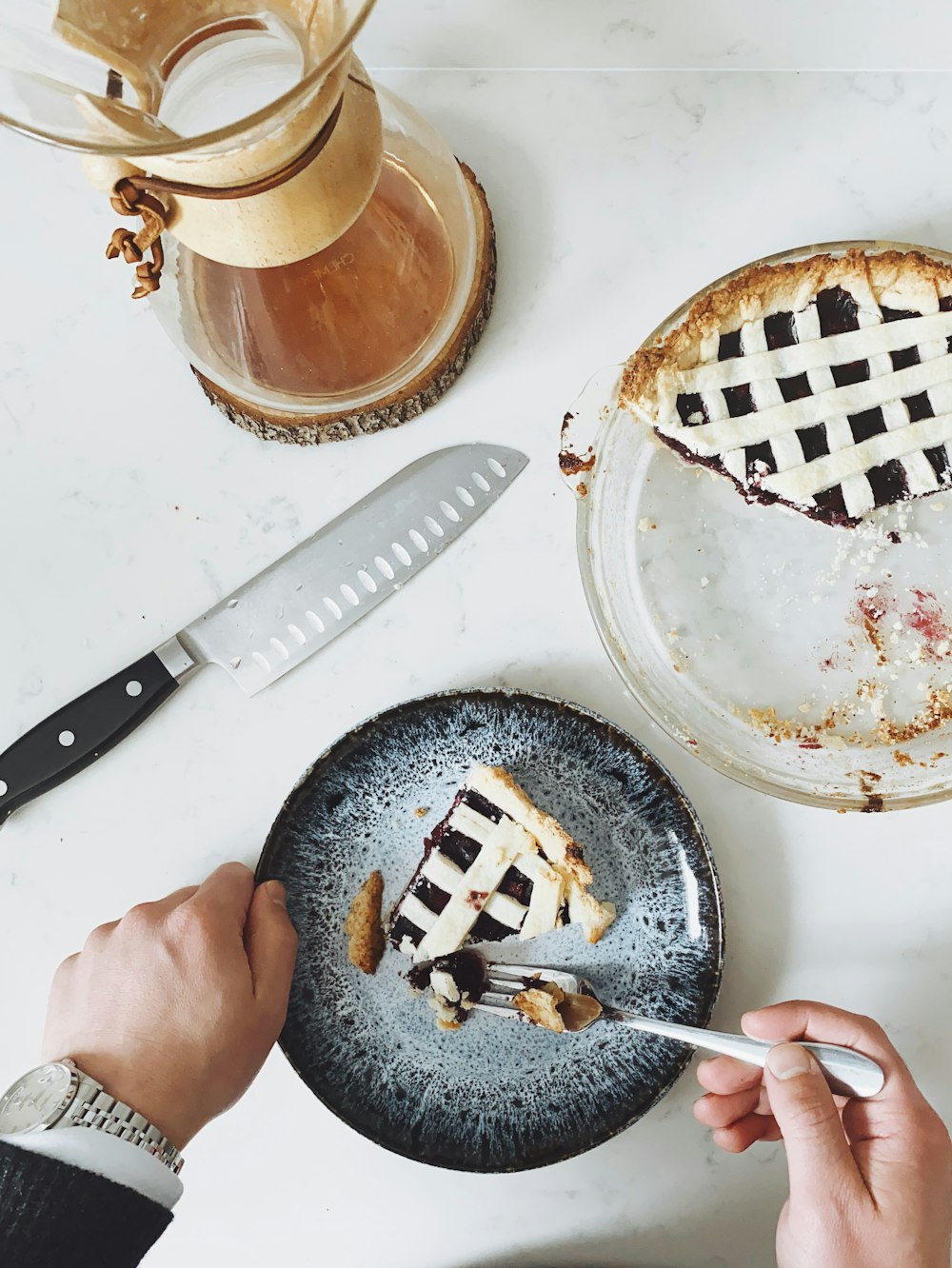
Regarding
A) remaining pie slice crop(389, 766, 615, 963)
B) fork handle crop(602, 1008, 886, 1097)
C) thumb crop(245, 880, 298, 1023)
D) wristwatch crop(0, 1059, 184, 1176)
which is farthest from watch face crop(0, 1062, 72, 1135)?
fork handle crop(602, 1008, 886, 1097)

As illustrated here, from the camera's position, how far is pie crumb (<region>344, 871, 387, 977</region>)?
101cm

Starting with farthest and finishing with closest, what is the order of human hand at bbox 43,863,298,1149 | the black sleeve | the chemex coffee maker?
human hand at bbox 43,863,298,1149
the black sleeve
the chemex coffee maker

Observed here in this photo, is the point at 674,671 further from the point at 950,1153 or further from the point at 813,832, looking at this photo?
the point at 950,1153

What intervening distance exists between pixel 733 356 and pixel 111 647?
0.71 meters

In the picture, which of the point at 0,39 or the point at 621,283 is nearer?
the point at 0,39

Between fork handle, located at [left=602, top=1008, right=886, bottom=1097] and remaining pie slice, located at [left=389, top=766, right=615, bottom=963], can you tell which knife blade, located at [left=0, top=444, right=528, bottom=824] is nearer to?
remaining pie slice, located at [left=389, top=766, right=615, bottom=963]

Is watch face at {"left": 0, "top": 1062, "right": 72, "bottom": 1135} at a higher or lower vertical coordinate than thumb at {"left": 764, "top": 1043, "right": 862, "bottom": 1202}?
higher

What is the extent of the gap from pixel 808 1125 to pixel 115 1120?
0.58m

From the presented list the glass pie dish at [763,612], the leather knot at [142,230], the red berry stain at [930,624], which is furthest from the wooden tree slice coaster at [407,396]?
the red berry stain at [930,624]

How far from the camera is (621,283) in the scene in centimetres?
108

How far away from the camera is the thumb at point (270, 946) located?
0.96m

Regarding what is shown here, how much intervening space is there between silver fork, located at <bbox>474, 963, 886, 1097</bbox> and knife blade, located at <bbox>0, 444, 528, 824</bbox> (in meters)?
0.38

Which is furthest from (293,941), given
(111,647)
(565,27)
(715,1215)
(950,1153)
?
(565,27)

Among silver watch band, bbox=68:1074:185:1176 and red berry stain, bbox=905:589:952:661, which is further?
red berry stain, bbox=905:589:952:661
